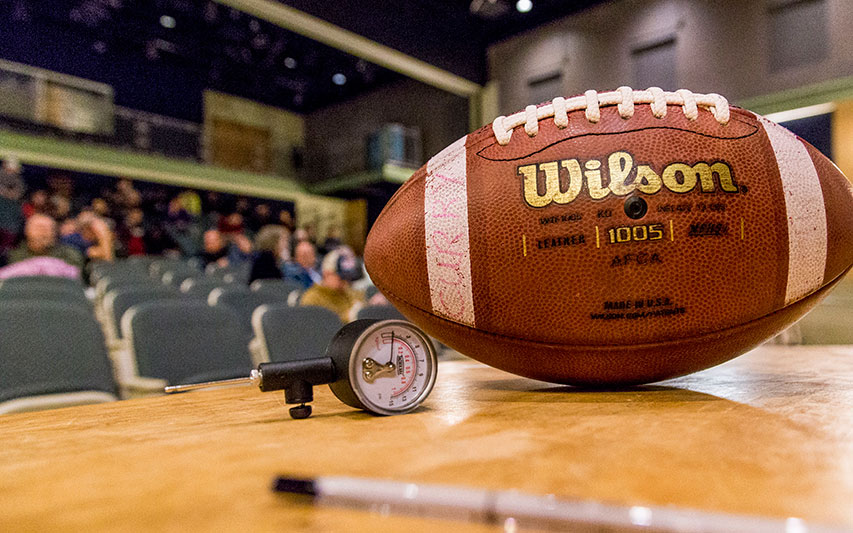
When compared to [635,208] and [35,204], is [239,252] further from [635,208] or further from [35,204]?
[635,208]

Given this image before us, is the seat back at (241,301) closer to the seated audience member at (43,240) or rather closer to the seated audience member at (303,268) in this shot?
the seated audience member at (303,268)

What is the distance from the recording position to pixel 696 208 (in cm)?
73

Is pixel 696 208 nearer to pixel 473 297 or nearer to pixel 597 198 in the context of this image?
pixel 597 198

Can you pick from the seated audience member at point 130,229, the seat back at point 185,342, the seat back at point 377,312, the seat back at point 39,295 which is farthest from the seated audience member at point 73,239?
the seat back at point 185,342

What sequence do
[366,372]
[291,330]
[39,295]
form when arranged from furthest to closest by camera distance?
[39,295] → [291,330] → [366,372]

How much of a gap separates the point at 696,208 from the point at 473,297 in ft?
1.02

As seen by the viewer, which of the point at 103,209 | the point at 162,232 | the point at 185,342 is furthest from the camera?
the point at 162,232

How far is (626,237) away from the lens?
0.73 metres

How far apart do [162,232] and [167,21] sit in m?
4.06

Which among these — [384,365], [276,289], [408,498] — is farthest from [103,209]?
[408,498]

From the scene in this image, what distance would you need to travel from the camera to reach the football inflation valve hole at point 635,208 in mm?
734

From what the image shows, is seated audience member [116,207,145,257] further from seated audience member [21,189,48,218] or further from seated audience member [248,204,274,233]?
seated audience member [248,204,274,233]

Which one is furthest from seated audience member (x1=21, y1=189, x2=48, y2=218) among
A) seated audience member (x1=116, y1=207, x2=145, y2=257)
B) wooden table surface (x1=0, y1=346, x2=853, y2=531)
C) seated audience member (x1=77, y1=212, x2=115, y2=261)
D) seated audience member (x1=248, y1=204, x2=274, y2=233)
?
wooden table surface (x1=0, y1=346, x2=853, y2=531)

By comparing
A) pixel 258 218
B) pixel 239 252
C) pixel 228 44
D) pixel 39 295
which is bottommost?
pixel 39 295
